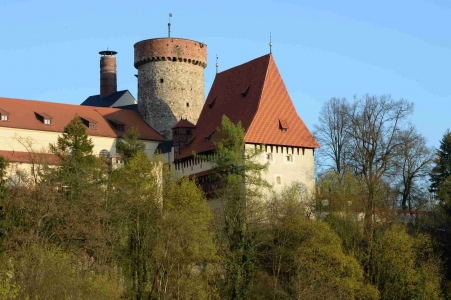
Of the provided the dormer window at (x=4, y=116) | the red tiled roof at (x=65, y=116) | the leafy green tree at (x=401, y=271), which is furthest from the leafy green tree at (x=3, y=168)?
the leafy green tree at (x=401, y=271)

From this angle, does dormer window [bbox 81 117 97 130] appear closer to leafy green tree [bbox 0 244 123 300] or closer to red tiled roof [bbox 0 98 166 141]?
red tiled roof [bbox 0 98 166 141]

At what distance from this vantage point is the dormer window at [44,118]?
172 ft

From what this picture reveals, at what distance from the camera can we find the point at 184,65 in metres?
56.9

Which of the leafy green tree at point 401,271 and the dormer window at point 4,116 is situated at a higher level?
the dormer window at point 4,116

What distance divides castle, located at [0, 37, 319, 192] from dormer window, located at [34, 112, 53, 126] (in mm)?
24

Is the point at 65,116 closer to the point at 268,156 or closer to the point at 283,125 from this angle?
the point at 268,156

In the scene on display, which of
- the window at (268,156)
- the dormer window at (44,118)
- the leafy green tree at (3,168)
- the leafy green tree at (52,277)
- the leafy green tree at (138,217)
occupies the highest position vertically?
the dormer window at (44,118)

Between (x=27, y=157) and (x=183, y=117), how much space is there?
10.4m

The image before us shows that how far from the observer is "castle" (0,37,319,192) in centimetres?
4841

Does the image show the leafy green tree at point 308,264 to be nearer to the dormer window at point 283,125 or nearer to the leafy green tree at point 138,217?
the leafy green tree at point 138,217

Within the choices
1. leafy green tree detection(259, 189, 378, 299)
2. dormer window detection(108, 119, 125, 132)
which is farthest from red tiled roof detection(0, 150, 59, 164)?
leafy green tree detection(259, 189, 378, 299)

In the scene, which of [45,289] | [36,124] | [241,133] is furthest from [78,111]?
[45,289]

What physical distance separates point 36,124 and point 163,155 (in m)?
6.21

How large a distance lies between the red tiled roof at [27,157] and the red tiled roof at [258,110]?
20.6 ft
